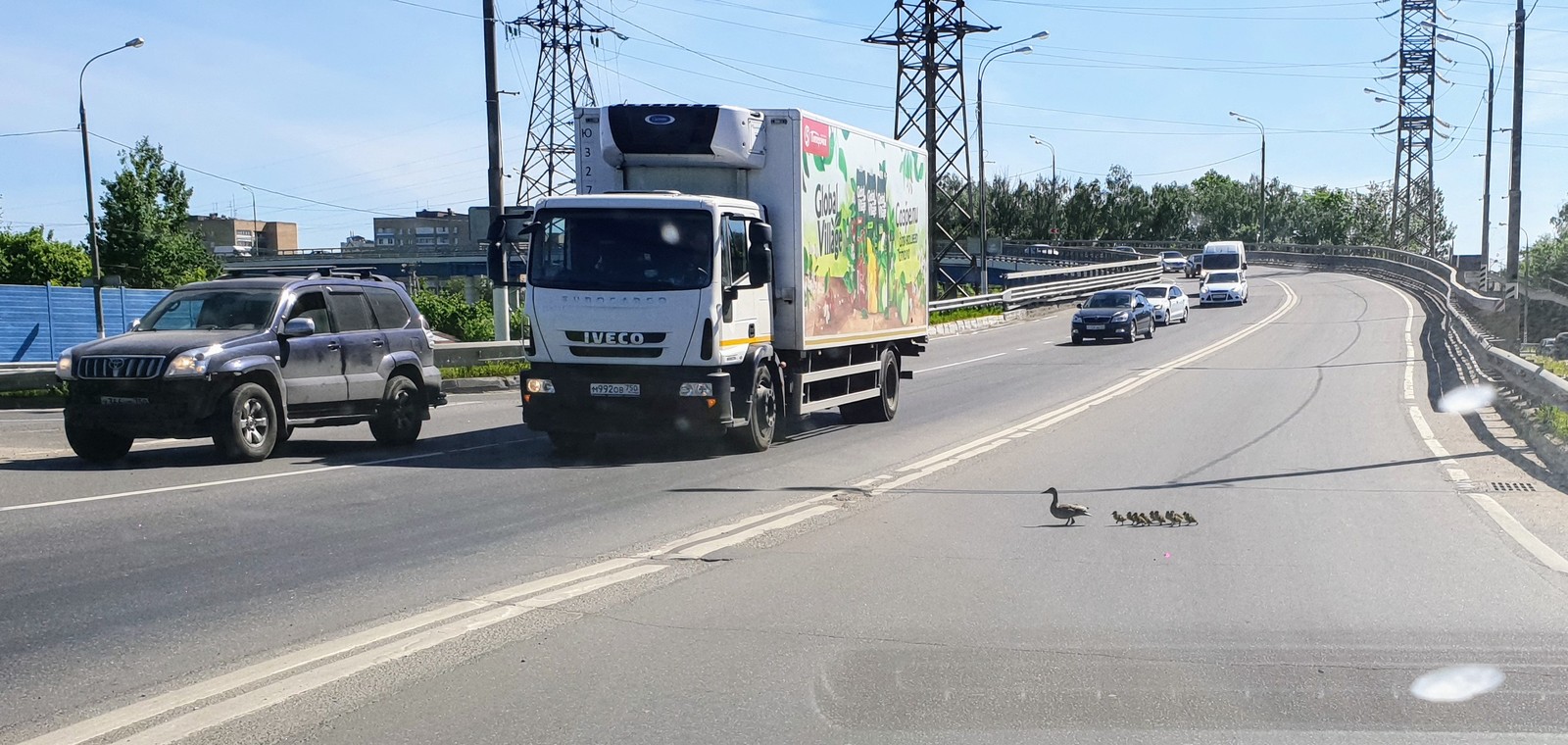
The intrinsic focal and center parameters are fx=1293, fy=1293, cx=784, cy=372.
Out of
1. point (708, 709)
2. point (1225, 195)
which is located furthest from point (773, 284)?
point (1225, 195)

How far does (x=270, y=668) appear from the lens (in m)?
5.45

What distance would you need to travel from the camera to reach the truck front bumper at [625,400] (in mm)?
12664

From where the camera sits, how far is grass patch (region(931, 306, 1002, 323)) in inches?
1718

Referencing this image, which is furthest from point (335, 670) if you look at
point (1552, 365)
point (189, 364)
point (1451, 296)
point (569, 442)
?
point (1451, 296)

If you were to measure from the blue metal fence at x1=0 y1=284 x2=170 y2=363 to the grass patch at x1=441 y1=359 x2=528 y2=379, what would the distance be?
621 inches

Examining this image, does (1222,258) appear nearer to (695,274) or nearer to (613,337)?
(695,274)

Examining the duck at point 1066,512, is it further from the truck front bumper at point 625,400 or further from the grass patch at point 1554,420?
the grass patch at point 1554,420

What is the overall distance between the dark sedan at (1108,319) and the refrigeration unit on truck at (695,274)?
2130cm

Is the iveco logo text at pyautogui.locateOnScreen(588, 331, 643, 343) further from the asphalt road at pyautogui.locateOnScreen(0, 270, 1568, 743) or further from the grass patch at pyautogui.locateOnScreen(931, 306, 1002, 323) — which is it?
the grass patch at pyautogui.locateOnScreen(931, 306, 1002, 323)

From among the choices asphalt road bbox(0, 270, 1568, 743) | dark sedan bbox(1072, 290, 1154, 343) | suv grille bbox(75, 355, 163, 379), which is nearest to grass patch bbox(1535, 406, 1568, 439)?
asphalt road bbox(0, 270, 1568, 743)

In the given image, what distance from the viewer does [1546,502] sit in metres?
10.2

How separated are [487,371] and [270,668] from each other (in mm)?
20678

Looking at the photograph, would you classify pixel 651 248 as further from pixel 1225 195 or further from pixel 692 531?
pixel 1225 195

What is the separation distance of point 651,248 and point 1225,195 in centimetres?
15167
